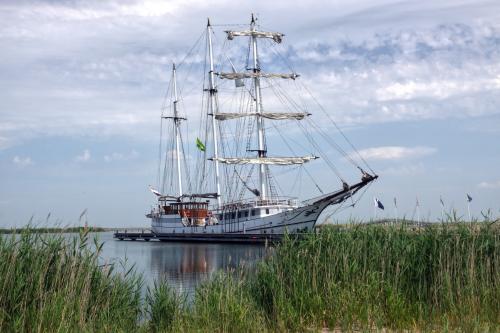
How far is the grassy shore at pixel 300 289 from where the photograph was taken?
12.6 m

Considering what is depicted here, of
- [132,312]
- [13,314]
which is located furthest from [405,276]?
[13,314]

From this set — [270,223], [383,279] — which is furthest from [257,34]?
[383,279]

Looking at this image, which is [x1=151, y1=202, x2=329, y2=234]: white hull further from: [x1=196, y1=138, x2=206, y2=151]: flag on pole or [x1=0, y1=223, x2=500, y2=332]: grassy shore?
[x1=0, y1=223, x2=500, y2=332]: grassy shore

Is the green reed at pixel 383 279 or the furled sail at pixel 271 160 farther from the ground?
the furled sail at pixel 271 160

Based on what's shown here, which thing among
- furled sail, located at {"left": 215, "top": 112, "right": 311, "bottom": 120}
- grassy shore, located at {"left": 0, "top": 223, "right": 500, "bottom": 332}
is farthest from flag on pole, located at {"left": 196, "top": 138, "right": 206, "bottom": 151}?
grassy shore, located at {"left": 0, "top": 223, "right": 500, "bottom": 332}

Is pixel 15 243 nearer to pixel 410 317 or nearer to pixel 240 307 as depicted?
pixel 240 307

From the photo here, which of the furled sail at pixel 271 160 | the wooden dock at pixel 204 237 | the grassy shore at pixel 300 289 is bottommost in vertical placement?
the grassy shore at pixel 300 289

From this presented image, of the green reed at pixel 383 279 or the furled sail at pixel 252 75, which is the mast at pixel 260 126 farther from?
the green reed at pixel 383 279

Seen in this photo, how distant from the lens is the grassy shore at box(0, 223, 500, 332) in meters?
12.6

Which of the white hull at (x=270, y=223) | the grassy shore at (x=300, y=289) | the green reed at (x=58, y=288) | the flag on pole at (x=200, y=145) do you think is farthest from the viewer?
the flag on pole at (x=200, y=145)

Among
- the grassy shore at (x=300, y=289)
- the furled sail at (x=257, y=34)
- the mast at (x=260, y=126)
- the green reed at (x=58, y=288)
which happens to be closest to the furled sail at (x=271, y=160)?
the mast at (x=260, y=126)

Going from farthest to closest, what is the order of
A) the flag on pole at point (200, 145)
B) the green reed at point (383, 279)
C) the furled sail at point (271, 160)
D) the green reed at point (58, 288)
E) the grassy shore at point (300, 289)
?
the flag on pole at point (200, 145) → the furled sail at point (271, 160) → the green reed at point (383, 279) → the grassy shore at point (300, 289) → the green reed at point (58, 288)

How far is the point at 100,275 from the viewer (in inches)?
551

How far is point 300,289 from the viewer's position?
47.4 ft
